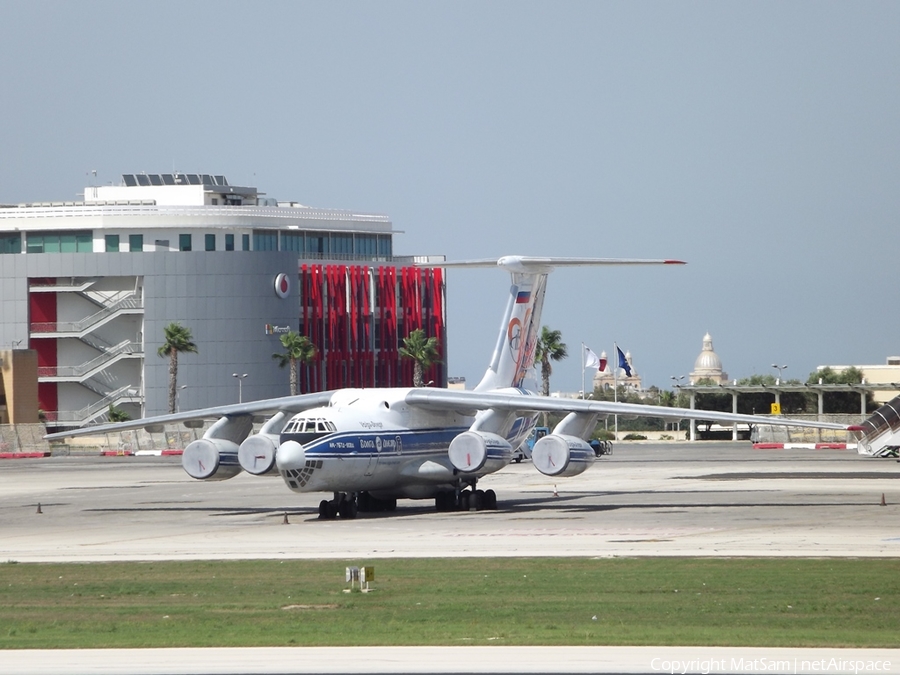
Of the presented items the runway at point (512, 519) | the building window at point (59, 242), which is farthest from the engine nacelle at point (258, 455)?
the building window at point (59, 242)

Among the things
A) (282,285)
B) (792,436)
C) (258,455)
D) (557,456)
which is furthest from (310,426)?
(282,285)

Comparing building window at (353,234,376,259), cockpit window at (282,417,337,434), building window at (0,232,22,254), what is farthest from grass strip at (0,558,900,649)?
building window at (353,234,376,259)

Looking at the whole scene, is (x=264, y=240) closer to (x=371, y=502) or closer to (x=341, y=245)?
(x=341, y=245)

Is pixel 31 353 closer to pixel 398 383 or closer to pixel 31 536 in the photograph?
pixel 398 383

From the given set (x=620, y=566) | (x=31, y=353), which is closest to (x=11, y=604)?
(x=620, y=566)

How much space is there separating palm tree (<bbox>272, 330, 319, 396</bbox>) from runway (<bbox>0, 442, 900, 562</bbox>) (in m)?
49.1

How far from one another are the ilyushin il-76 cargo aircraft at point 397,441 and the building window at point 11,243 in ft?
265

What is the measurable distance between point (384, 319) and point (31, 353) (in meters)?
32.8

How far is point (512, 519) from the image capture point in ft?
118

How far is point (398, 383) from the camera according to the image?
12419 centimetres

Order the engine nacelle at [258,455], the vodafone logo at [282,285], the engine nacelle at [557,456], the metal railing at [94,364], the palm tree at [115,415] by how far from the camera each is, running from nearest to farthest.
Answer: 1. the engine nacelle at [557,456]
2. the engine nacelle at [258,455]
3. the palm tree at [115,415]
4. the vodafone logo at [282,285]
5. the metal railing at [94,364]

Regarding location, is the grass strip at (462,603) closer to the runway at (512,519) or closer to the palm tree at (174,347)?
the runway at (512,519)

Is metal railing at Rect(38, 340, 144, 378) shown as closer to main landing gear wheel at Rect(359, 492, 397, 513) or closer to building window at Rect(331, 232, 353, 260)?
building window at Rect(331, 232, 353, 260)

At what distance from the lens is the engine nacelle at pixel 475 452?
123ft
